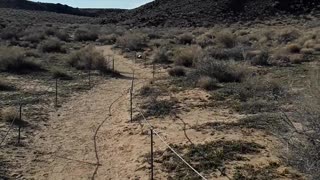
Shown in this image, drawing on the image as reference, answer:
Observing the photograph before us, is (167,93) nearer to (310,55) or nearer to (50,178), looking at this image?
(50,178)

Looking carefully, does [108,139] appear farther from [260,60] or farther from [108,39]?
[108,39]

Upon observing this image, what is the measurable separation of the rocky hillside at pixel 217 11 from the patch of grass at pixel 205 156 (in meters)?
52.6

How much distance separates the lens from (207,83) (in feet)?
60.2

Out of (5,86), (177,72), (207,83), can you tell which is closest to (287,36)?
(177,72)

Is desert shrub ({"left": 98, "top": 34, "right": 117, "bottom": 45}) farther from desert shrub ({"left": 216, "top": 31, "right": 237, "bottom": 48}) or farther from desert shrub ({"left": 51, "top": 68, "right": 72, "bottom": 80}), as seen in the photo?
desert shrub ({"left": 51, "top": 68, "right": 72, "bottom": 80})

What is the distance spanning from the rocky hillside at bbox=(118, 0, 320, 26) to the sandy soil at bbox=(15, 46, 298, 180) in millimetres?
48150

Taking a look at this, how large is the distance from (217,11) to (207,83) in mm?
51321

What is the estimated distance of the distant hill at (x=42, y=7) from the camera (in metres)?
107

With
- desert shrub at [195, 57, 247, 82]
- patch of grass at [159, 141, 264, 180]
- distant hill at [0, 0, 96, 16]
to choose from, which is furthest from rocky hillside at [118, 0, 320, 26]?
patch of grass at [159, 141, 264, 180]

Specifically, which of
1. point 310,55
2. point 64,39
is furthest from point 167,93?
point 64,39

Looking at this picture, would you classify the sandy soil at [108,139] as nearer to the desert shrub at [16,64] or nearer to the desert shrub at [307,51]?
the desert shrub at [16,64]

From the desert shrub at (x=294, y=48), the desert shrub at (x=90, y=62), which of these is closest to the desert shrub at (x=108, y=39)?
the desert shrub at (x=90, y=62)

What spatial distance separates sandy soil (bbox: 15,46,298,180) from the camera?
35.0 feet

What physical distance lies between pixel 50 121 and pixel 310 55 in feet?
52.4
